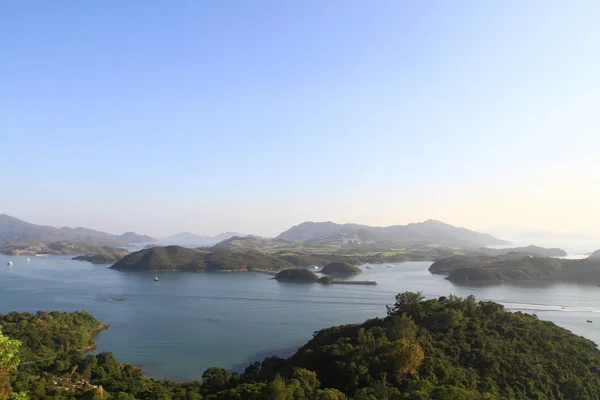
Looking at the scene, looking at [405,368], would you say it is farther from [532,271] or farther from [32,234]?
[32,234]

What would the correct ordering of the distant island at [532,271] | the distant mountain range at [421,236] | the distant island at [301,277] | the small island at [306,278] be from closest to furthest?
1. the small island at [306,278]
2. the distant island at [532,271]
3. the distant island at [301,277]
4. the distant mountain range at [421,236]

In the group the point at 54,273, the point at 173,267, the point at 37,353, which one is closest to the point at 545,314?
the point at 37,353

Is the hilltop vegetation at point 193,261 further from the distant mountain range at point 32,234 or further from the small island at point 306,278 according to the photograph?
the distant mountain range at point 32,234

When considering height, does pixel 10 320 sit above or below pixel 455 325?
below

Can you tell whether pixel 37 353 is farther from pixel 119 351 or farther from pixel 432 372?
pixel 432 372

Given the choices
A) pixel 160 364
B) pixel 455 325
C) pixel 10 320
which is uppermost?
pixel 455 325

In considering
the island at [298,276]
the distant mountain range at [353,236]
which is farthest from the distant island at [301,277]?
the distant mountain range at [353,236]
